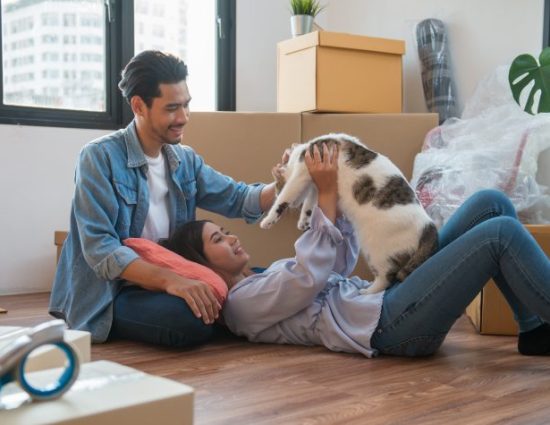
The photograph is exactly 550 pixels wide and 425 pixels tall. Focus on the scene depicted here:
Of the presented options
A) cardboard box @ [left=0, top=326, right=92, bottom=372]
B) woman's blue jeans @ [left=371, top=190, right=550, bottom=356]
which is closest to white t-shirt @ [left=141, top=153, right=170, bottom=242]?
woman's blue jeans @ [left=371, top=190, right=550, bottom=356]

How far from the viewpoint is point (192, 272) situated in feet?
6.39

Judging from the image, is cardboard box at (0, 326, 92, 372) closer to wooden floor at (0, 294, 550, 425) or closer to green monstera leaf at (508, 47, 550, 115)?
wooden floor at (0, 294, 550, 425)

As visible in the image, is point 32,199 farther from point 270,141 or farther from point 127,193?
point 127,193

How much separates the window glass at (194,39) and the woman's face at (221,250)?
6.53 ft

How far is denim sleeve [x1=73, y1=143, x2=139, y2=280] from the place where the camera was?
1.93 metres

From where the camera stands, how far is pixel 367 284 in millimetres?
2072

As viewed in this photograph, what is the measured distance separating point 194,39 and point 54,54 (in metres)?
0.82

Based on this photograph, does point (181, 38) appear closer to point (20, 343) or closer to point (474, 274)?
point (474, 274)

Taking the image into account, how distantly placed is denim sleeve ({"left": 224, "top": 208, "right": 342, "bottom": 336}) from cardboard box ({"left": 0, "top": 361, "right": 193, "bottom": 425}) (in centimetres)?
91

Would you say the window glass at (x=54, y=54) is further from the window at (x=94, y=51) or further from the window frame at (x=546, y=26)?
the window frame at (x=546, y=26)

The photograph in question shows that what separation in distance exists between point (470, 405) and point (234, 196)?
1.15 metres

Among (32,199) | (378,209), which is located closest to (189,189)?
(378,209)

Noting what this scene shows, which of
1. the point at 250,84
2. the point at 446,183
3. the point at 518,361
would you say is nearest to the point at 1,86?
the point at 250,84

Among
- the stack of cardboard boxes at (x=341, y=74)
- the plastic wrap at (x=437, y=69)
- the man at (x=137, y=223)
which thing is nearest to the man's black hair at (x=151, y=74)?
the man at (x=137, y=223)
